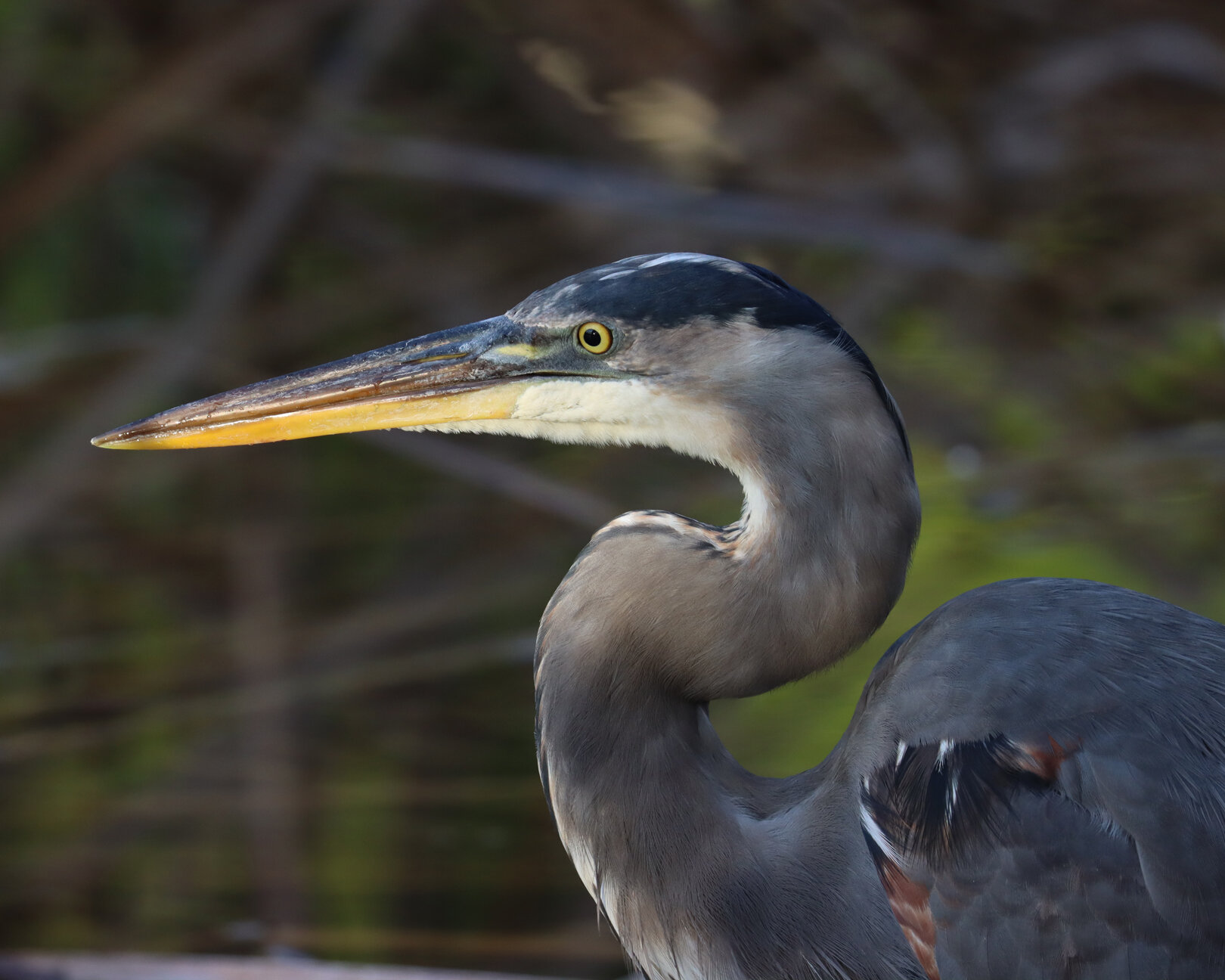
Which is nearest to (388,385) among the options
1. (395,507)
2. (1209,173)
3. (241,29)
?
(395,507)

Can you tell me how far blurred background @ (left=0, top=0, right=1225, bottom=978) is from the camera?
9.04ft

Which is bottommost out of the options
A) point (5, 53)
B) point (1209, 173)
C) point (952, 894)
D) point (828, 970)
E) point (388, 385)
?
point (828, 970)

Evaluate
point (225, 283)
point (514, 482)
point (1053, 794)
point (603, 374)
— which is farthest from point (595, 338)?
point (225, 283)

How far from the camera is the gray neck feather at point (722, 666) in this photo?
146cm

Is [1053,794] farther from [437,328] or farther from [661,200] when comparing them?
[437,328]

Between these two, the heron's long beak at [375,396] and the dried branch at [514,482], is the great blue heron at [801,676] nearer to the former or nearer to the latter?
the heron's long beak at [375,396]

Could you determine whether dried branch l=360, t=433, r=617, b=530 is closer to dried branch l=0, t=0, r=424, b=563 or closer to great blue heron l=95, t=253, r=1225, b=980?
dried branch l=0, t=0, r=424, b=563

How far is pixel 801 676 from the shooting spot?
152 centimetres

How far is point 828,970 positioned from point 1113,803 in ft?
1.18

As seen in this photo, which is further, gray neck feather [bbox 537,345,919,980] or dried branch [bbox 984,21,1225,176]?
dried branch [bbox 984,21,1225,176]

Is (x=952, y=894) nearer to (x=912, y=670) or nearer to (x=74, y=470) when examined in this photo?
(x=912, y=670)

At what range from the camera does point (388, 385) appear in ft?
5.28

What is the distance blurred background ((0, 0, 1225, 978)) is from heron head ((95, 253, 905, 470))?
1208 mm

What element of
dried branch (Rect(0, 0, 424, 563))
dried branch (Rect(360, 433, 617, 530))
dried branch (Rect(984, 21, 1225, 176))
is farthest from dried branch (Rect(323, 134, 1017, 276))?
dried branch (Rect(360, 433, 617, 530))
